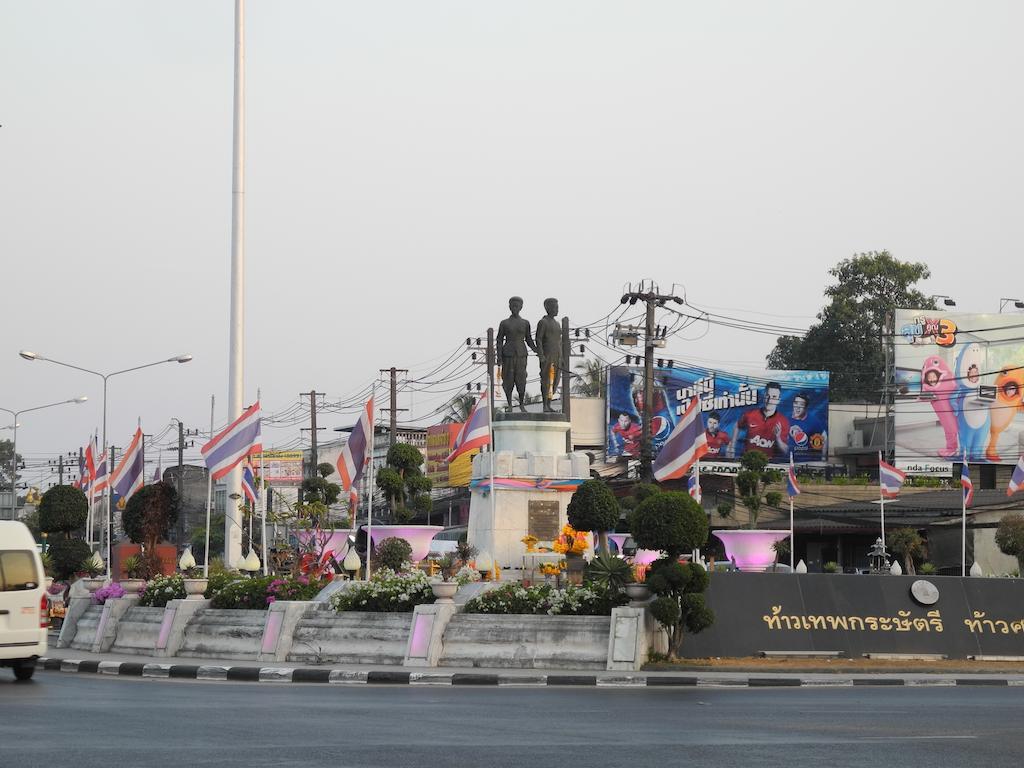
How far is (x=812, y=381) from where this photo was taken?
6994 cm

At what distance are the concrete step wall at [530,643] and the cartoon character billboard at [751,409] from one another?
150 ft

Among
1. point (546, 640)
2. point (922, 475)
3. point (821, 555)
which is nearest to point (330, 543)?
point (546, 640)

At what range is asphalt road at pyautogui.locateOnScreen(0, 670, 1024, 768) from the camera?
1147 centimetres

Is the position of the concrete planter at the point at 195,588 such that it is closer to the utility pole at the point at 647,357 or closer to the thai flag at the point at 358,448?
the thai flag at the point at 358,448

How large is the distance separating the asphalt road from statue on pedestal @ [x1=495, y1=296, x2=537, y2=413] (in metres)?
12.8

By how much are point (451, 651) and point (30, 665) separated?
21.4ft

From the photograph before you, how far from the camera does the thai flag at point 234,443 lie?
93.9ft

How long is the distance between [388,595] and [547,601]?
271cm

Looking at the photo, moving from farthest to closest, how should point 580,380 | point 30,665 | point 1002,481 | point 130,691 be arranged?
point 580,380, point 1002,481, point 30,665, point 130,691

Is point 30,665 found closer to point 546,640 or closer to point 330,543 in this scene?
point 546,640

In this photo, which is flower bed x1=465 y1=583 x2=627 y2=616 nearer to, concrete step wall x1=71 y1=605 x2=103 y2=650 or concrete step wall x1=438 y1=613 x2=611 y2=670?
concrete step wall x1=438 y1=613 x2=611 y2=670

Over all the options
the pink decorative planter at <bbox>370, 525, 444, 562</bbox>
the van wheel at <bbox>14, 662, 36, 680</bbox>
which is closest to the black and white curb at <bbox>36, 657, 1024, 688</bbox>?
the van wheel at <bbox>14, 662, 36, 680</bbox>

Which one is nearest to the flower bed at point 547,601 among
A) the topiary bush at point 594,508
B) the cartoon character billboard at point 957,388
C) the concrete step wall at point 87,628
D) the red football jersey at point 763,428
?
the topiary bush at point 594,508

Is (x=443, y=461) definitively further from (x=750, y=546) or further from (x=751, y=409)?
(x=750, y=546)
